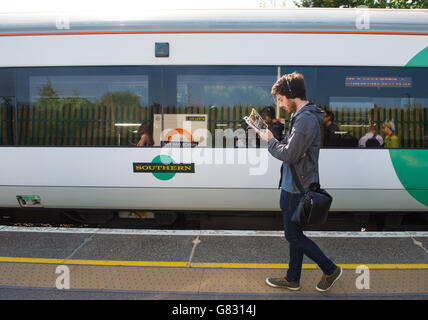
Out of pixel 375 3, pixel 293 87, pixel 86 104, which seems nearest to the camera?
pixel 293 87

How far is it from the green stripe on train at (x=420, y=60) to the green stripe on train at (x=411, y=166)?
1113mm

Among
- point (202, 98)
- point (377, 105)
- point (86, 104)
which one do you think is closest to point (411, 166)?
point (377, 105)

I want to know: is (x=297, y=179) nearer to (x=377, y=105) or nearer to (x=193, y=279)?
(x=193, y=279)

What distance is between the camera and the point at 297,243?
2.62 m

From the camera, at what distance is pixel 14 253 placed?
3.46 meters

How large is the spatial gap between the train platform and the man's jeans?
0.26 m

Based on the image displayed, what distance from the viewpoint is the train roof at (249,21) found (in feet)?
13.2

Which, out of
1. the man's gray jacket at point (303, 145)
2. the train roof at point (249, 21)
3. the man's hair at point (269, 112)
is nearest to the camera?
the man's gray jacket at point (303, 145)

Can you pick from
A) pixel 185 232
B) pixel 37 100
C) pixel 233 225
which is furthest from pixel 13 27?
pixel 233 225

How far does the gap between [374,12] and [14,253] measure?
203 inches

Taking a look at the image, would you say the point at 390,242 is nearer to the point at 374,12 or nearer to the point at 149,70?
the point at 374,12

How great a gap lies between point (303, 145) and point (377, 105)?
7.67ft

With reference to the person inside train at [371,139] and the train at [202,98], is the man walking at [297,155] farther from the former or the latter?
the person inside train at [371,139]

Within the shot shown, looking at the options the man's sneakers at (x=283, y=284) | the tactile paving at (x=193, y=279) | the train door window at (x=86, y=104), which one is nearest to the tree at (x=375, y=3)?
the train door window at (x=86, y=104)
